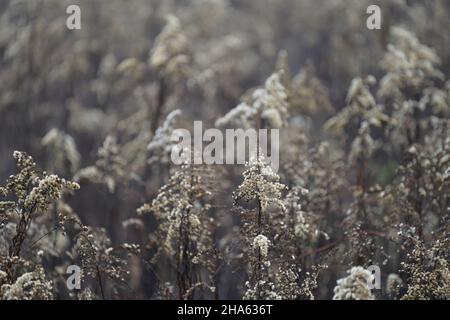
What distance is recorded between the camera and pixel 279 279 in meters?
3.96

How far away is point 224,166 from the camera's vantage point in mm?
5965

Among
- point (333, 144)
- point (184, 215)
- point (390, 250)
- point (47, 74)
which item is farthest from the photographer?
point (47, 74)

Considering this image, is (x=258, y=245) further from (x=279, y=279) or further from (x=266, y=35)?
(x=266, y=35)

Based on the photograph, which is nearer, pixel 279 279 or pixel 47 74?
pixel 279 279

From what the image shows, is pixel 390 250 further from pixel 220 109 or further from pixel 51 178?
pixel 51 178

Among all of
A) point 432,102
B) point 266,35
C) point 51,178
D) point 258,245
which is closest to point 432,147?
point 432,102

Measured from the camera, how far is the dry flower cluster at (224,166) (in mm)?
4125

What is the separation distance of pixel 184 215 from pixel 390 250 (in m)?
2.93

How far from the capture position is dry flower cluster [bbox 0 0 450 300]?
4.12m

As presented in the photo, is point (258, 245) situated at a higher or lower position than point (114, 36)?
lower

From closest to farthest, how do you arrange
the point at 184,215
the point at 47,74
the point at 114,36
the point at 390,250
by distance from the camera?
1. the point at 184,215
2. the point at 390,250
3. the point at 47,74
4. the point at 114,36
